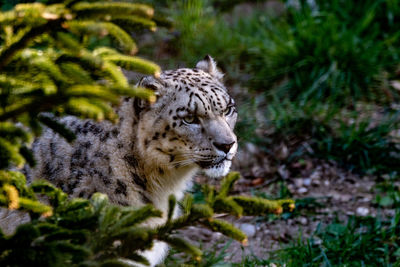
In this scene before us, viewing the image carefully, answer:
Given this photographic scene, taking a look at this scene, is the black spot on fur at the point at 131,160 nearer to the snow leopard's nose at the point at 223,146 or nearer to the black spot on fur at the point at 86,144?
the black spot on fur at the point at 86,144

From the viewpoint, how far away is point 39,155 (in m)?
3.67

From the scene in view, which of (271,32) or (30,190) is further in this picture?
(271,32)

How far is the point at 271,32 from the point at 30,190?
5889 millimetres

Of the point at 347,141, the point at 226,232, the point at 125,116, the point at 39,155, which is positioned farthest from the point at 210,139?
the point at 347,141

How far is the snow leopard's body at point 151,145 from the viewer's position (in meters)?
3.60

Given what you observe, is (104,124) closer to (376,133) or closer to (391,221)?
(391,221)

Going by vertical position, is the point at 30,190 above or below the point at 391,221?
above

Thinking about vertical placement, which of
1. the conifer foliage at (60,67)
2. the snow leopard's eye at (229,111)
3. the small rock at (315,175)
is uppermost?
the conifer foliage at (60,67)

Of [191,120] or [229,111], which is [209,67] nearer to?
[229,111]

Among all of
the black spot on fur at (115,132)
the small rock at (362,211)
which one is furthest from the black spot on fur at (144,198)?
the small rock at (362,211)

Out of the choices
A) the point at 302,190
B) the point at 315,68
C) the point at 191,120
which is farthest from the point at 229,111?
the point at 315,68

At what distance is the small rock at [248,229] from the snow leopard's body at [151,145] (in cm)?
161

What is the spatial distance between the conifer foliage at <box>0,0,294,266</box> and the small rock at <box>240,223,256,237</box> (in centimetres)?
299

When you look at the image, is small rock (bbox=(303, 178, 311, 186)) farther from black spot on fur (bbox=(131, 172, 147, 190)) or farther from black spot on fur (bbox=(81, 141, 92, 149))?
black spot on fur (bbox=(81, 141, 92, 149))
